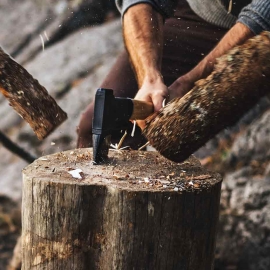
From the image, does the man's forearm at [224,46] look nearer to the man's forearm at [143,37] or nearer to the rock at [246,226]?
the man's forearm at [143,37]

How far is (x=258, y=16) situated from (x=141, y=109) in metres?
0.84

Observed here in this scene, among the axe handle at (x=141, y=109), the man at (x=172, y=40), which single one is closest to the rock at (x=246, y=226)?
the man at (x=172, y=40)

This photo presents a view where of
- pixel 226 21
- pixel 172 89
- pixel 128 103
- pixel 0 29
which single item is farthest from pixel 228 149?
pixel 0 29

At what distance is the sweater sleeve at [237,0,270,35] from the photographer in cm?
285

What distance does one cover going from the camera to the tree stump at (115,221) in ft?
6.64

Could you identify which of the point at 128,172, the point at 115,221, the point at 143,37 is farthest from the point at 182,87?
the point at 115,221

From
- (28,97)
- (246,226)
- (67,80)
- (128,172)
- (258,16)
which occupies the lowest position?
(246,226)

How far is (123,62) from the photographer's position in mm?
3381

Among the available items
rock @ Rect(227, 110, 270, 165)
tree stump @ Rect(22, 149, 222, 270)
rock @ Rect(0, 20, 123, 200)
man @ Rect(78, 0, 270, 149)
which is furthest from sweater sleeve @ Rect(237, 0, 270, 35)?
rock @ Rect(0, 20, 123, 200)

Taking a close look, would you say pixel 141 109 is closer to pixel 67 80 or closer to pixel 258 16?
pixel 258 16

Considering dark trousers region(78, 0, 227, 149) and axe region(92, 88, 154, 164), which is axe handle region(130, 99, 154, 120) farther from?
dark trousers region(78, 0, 227, 149)

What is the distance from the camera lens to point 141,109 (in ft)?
8.29

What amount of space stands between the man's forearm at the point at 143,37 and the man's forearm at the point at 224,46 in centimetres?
21

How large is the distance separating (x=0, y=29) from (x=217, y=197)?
561 centimetres
